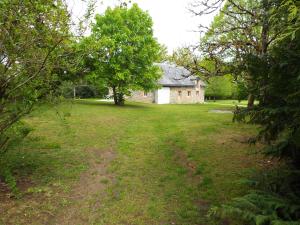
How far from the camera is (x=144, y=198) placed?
5660 millimetres

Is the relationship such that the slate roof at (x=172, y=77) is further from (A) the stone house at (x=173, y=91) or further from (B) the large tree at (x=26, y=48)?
(B) the large tree at (x=26, y=48)

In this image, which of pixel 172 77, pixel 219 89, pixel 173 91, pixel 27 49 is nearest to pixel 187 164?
pixel 27 49

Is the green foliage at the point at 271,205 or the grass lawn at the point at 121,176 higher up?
the green foliage at the point at 271,205

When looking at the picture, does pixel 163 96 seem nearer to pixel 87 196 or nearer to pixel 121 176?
pixel 121 176

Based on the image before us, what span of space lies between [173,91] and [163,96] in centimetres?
199

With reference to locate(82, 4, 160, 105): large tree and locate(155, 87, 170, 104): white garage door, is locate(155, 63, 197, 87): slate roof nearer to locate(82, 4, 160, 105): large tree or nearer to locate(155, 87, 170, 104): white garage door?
locate(155, 87, 170, 104): white garage door

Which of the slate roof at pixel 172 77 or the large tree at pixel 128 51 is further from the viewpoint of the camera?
the slate roof at pixel 172 77

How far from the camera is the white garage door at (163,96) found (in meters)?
36.9

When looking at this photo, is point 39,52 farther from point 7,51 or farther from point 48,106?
point 48,106

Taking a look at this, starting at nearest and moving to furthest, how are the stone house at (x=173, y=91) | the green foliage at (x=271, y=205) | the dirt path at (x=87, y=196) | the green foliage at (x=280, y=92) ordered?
the green foliage at (x=271, y=205), the green foliage at (x=280, y=92), the dirt path at (x=87, y=196), the stone house at (x=173, y=91)

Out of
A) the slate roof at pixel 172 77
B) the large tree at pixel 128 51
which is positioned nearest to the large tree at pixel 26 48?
the large tree at pixel 128 51

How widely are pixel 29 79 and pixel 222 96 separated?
48405 mm

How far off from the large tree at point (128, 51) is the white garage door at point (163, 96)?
12.5 m

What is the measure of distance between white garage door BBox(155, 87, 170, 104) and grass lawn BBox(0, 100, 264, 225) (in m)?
25.7
